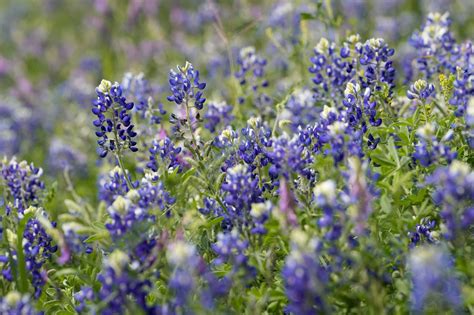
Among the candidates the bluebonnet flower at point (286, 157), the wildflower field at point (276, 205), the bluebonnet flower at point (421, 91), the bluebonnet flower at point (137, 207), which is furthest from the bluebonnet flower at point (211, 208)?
the bluebonnet flower at point (421, 91)

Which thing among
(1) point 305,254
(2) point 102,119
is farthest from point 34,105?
(1) point 305,254

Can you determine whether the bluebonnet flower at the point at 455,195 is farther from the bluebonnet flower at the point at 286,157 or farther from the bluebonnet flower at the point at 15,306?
the bluebonnet flower at the point at 15,306

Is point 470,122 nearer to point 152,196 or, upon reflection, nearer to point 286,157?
point 286,157

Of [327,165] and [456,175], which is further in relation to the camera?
[327,165]

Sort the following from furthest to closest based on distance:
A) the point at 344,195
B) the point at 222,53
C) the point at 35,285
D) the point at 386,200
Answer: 1. the point at 222,53
2. the point at 35,285
3. the point at 386,200
4. the point at 344,195

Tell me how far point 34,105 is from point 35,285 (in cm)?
654

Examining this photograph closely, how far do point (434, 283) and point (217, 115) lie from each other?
9.42 feet

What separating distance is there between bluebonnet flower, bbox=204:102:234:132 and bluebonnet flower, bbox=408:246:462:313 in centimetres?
265

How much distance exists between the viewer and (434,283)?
2561mm

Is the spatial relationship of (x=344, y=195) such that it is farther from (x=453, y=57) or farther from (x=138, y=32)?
(x=138, y=32)

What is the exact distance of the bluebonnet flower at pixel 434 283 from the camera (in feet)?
8.35

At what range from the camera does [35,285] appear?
11.6 ft

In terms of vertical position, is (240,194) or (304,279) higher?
(240,194)

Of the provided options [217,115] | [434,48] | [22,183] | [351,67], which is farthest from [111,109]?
[434,48]
